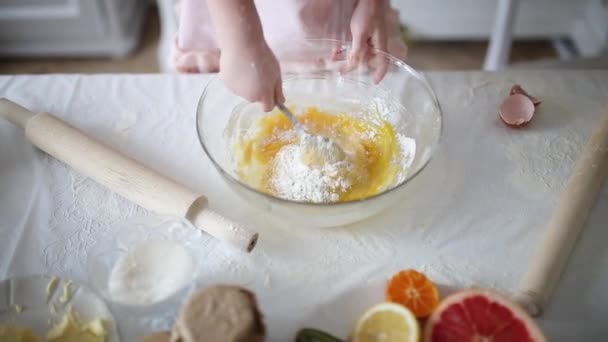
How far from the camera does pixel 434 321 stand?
2.05 feet

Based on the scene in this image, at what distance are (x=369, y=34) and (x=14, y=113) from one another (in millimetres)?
612

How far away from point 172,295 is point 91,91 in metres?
0.50

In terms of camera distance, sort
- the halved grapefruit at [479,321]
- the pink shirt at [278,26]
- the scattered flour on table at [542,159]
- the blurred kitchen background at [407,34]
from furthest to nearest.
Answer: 1. the blurred kitchen background at [407,34]
2. the pink shirt at [278,26]
3. the scattered flour on table at [542,159]
4. the halved grapefruit at [479,321]

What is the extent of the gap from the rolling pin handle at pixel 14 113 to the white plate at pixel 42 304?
0.99 feet

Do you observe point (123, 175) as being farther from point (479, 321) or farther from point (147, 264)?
point (479, 321)

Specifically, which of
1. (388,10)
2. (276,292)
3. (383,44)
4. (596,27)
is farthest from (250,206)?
(596,27)

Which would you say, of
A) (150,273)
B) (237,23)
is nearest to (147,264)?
(150,273)

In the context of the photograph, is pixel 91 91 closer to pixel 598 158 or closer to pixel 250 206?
pixel 250 206

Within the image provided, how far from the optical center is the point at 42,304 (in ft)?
2.20

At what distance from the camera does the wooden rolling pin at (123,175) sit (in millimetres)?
733

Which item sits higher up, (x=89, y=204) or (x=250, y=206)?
(x=250, y=206)

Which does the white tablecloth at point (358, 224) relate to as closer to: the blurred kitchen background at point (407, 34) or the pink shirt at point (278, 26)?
the pink shirt at point (278, 26)

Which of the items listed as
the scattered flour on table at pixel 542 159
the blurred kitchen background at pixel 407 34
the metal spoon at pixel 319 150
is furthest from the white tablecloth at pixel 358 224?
the blurred kitchen background at pixel 407 34

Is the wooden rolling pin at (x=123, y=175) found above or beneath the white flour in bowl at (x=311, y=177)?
beneath
